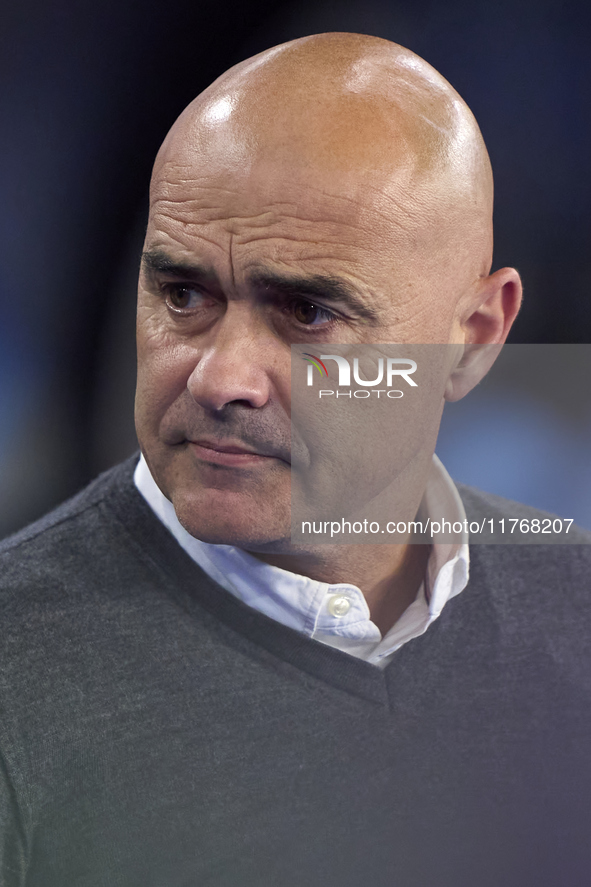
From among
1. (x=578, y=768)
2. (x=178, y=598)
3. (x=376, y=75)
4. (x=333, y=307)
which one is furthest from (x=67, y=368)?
(x=578, y=768)

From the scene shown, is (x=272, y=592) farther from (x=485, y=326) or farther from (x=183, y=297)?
(x=485, y=326)

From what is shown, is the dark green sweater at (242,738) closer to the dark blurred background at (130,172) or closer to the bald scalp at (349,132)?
the dark blurred background at (130,172)

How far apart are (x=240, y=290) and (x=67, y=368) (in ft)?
2.18

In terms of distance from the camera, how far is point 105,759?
1104 millimetres

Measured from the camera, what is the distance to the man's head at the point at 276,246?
1.07 metres

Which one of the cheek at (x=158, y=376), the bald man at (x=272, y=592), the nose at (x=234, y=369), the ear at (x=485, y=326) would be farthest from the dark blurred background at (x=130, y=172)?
the nose at (x=234, y=369)

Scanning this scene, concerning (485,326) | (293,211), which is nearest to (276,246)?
(293,211)

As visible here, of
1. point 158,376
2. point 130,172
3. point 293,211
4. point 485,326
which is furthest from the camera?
point 130,172

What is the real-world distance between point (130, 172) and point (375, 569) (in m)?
0.85

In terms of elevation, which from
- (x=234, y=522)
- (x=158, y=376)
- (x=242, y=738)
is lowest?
(x=242, y=738)

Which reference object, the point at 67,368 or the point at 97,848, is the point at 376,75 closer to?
the point at 67,368

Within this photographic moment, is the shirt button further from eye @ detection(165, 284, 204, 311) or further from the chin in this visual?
eye @ detection(165, 284, 204, 311)

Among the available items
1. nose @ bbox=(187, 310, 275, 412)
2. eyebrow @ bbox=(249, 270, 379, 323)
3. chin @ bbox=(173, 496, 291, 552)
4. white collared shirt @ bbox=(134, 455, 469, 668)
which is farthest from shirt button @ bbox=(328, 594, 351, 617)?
eyebrow @ bbox=(249, 270, 379, 323)

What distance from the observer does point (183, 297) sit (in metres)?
1.18
